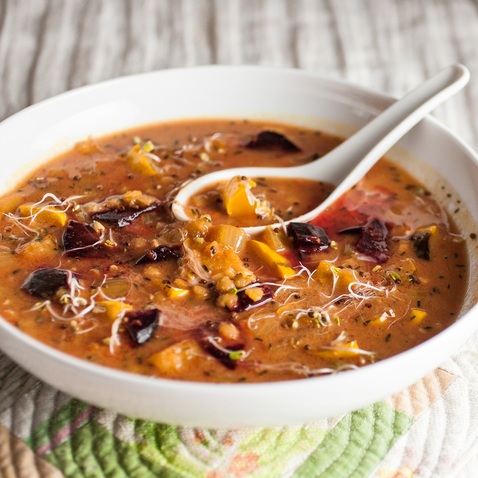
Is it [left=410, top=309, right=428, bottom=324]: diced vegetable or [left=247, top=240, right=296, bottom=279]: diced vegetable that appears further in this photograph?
[left=247, top=240, right=296, bottom=279]: diced vegetable

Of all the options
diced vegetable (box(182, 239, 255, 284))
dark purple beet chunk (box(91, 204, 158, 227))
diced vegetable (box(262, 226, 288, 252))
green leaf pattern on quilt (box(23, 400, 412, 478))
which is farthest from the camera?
dark purple beet chunk (box(91, 204, 158, 227))

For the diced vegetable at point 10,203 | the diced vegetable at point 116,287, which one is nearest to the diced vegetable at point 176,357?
the diced vegetable at point 116,287

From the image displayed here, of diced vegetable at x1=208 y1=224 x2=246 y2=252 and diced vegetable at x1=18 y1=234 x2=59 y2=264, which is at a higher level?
diced vegetable at x1=208 y1=224 x2=246 y2=252

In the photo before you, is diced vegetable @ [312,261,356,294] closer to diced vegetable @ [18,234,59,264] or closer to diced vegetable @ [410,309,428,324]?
diced vegetable @ [410,309,428,324]

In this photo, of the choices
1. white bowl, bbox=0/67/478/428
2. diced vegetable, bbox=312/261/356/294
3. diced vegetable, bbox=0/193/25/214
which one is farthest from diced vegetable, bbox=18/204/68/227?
diced vegetable, bbox=312/261/356/294

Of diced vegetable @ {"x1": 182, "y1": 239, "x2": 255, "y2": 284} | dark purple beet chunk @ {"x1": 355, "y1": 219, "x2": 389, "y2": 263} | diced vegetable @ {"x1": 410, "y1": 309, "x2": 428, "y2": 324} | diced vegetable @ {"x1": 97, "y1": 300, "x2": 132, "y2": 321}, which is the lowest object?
diced vegetable @ {"x1": 410, "y1": 309, "x2": 428, "y2": 324}

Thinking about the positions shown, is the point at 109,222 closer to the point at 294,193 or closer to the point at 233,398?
the point at 294,193

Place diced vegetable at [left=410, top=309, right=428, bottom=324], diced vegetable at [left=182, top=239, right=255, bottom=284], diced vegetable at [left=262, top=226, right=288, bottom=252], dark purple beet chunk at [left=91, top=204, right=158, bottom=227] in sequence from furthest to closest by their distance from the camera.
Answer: dark purple beet chunk at [left=91, top=204, right=158, bottom=227]
diced vegetable at [left=262, top=226, right=288, bottom=252]
diced vegetable at [left=182, top=239, right=255, bottom=284]
diced vegetable at [left=410, top=309, right=428, bottom=324]

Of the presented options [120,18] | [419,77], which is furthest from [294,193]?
[120,18]
